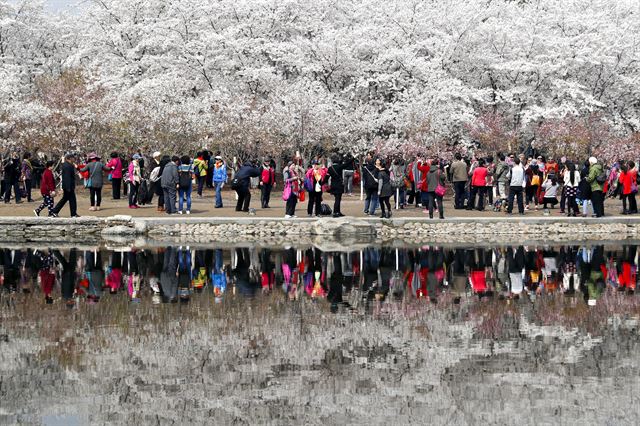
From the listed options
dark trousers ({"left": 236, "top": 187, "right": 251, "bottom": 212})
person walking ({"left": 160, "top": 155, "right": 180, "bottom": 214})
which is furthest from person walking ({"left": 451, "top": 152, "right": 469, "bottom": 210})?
person walking ({"left": 160, "top": 155, "right": 180, "bottom": 214})

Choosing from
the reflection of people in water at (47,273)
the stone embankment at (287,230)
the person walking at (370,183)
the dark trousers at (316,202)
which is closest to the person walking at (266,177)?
the dark trousers at (316,202)

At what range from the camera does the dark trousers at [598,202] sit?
27.0 m

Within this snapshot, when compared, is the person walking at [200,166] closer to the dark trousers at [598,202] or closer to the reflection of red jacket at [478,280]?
the dark trousers at [598,202]

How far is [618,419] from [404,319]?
4.46 metres

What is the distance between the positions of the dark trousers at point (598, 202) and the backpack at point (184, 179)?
32.7 ft

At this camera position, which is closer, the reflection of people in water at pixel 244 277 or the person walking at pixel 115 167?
the reflection of people in water at pixel 244 277

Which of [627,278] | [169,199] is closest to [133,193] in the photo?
[169,199]

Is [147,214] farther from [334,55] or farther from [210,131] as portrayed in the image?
[334,55]

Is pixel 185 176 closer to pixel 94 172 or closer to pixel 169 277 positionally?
pixel 94 172

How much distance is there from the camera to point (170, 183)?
2670cm

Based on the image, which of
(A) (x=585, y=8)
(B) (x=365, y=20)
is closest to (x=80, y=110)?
(B) (x=365, y=20)

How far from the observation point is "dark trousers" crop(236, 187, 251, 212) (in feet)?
91.2

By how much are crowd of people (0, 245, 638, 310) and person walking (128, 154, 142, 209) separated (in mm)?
6554

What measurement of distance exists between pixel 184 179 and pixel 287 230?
3.66 m
